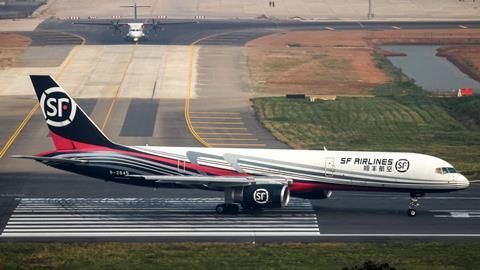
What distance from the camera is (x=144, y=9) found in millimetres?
195125

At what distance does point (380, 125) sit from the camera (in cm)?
9569

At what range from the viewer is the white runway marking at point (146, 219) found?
5834 centimetres

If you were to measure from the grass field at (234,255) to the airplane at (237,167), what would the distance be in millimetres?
6739

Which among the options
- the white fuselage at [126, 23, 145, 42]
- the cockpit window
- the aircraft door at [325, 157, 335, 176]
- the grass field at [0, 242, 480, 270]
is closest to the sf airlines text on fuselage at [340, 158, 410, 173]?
the aircraft door at [325, 157, 335, 176]

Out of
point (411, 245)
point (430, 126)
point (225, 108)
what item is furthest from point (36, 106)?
point (411, 245)

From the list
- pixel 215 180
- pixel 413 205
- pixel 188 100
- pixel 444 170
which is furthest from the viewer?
pixel 188 100

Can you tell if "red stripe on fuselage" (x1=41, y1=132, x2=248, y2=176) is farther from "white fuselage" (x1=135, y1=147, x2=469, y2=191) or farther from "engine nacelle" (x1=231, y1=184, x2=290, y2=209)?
"engine nacelle" (x1=231, y1=184, x2=290, y2=209)

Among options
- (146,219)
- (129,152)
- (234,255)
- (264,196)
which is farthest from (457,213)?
(129,152)

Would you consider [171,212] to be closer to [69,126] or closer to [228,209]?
[228,209]

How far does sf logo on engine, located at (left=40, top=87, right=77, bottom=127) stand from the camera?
6300 centimetres

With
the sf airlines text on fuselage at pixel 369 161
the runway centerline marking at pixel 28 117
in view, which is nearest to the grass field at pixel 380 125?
the sf airlines text on fuselage at pixel 369 161

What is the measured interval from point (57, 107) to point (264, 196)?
14561 millimetres

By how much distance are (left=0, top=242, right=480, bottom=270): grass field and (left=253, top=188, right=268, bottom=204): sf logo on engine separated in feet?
18.8

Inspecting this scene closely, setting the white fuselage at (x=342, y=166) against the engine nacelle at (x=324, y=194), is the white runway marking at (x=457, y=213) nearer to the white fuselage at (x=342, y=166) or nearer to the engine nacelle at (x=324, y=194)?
the white fuselage at (x=342, y=166)
